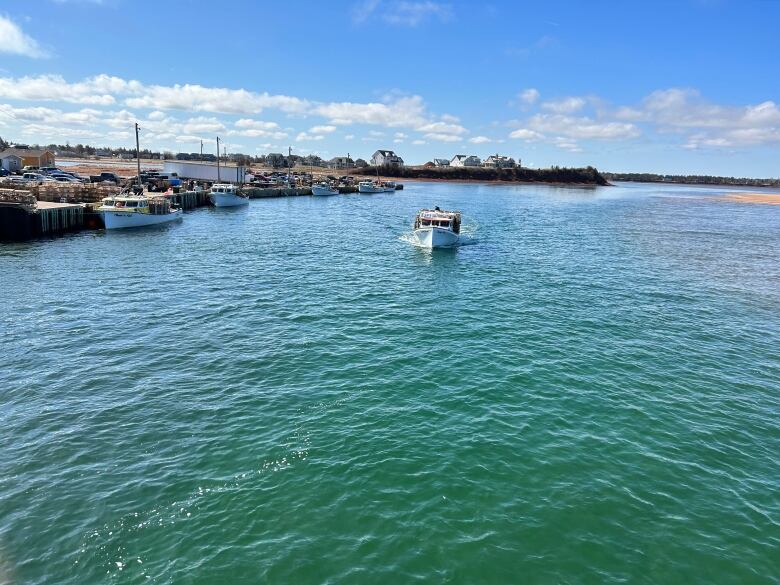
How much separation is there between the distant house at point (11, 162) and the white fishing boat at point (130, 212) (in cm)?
6208

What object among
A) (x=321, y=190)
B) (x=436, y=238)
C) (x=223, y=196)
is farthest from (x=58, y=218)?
(x=321, y=190)

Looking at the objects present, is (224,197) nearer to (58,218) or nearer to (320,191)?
(58,218)

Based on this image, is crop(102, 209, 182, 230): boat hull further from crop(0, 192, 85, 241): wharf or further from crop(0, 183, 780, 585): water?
crop(0, 183, 780, 585): water

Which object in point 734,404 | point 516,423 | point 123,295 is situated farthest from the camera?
point 123,295

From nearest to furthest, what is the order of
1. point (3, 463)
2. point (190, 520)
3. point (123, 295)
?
1. point (190, 520)
2. point (3, 463)
3. point (123, 295)

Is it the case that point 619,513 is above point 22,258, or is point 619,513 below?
below

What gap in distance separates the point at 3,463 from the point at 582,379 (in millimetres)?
23578

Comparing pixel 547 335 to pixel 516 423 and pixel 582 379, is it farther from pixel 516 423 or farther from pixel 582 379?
pixel 516 423

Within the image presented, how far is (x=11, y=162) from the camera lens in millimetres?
111250

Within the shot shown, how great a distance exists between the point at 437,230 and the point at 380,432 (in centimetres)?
4141

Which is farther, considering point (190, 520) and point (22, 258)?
point (22, 258)

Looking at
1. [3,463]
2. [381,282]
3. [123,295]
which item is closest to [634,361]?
[381,282]

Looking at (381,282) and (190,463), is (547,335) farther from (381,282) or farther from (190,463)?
(190,463)

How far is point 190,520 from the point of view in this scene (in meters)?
14.3
